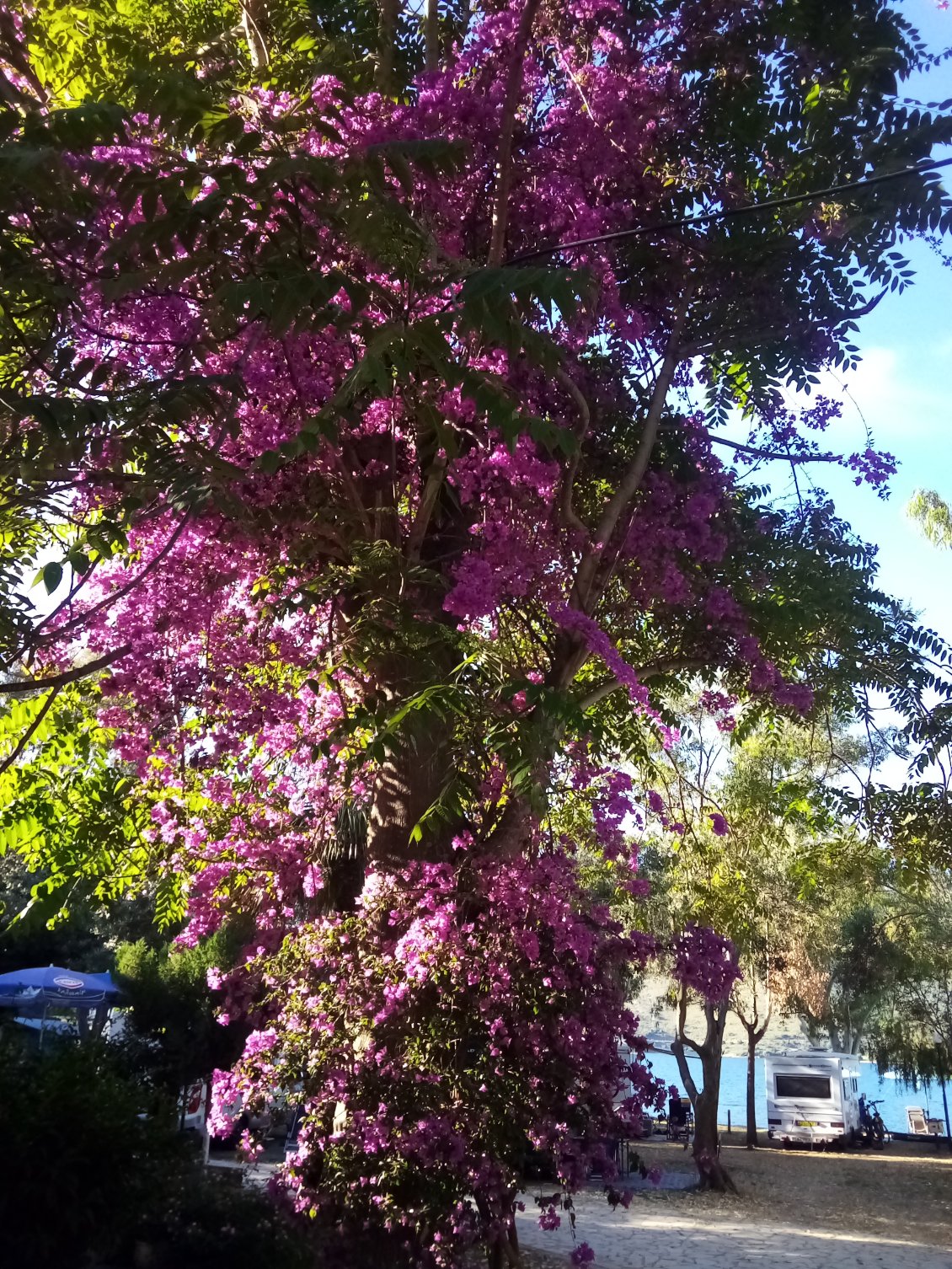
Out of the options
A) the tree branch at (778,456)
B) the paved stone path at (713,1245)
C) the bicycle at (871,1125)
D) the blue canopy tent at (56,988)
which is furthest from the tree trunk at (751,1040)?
the tree branch at (778,456)

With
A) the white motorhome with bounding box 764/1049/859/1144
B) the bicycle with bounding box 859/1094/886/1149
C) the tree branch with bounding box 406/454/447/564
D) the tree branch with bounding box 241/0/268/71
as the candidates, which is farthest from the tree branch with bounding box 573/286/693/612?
the bicycle with bounding box 859/1094/886/1149

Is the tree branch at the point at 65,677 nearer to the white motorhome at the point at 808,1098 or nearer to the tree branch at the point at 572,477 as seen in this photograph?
the tree branch at the point at 572,477

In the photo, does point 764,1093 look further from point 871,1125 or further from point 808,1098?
point 808,1098

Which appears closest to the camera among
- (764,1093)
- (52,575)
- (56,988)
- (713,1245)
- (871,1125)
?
(52,575)

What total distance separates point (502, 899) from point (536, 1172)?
1.99 metres

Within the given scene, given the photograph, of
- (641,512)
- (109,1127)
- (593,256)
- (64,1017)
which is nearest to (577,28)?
(593,256)

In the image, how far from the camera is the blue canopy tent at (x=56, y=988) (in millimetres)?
14570

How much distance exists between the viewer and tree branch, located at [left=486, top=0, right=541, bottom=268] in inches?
223

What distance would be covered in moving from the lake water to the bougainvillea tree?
54.8 ft

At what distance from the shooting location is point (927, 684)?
795 cm

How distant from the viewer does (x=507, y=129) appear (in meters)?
5.92

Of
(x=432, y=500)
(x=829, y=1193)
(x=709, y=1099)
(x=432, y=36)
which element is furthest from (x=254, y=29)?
(x=829, y=1193)

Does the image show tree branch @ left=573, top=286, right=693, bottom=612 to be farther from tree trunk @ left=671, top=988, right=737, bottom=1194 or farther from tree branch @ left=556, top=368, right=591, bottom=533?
tree trunk @ left=671, top=988, right=737, bottom=1194

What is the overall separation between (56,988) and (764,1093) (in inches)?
1122
